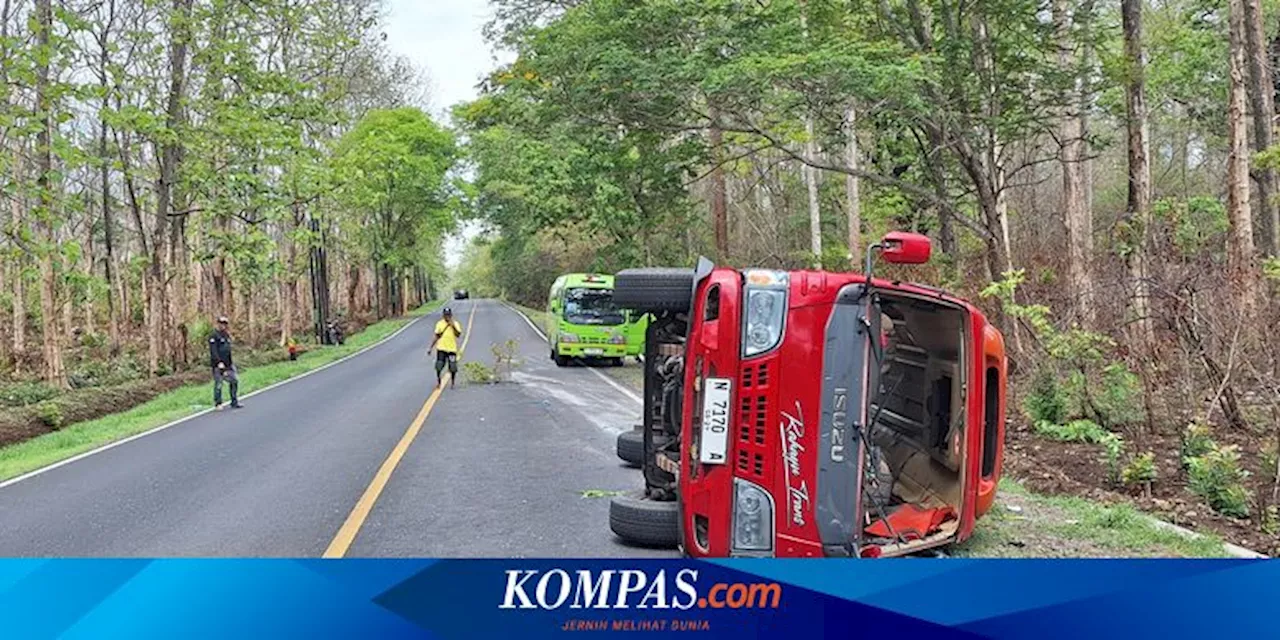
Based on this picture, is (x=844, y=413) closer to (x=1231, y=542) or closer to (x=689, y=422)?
(x=689, y=422)

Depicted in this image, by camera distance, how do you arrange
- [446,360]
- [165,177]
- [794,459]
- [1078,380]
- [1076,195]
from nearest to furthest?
1. [794,459]
2. [1078,380]
3. [1076,195]
4. [446,360]
5. [165,177]

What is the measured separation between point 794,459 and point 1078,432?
6939 millimetres

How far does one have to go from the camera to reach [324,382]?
22.2 m

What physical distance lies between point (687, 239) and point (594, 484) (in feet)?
91.0

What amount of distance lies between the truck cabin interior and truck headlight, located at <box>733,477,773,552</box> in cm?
74

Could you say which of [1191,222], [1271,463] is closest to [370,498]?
[1271,463]

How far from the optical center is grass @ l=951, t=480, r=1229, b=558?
645 cm

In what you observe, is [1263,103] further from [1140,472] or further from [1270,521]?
[1270,521]

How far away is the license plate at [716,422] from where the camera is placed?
511 cm

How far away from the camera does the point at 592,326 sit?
24922 mm

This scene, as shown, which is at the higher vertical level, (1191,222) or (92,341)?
(1191,222)

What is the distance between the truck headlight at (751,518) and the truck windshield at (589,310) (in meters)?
19.9

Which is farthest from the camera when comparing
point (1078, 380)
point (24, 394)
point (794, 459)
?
point (24, 394)

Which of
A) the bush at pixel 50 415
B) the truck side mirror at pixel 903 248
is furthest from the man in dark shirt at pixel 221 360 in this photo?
the truck side mirror at pixel 903 248
